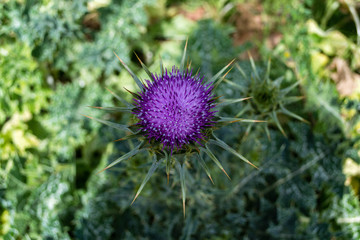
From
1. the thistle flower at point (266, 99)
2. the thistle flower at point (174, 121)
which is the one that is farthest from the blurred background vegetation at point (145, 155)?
the thistle flower at point (174, 121)

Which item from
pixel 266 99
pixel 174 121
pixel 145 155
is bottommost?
pixel 174 121

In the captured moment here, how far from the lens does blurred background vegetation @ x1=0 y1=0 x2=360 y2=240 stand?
2961mm

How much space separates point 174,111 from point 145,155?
845 mm

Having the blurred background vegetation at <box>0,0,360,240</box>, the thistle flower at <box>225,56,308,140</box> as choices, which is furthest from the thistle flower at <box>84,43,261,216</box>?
the blurred background vegetation at <box>0,0,360,240</box>

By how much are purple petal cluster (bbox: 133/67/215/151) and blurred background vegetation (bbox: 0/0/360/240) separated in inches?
26.1

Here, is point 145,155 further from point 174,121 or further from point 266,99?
point 266,99

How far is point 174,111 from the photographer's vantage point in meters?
1.90

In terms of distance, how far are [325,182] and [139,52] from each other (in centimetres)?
296

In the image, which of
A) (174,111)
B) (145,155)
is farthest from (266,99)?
(145,155)

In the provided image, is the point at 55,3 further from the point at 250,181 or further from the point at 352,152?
the point at 352,152

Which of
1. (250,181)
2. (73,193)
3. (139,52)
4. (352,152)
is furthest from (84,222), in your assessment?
(352,152)

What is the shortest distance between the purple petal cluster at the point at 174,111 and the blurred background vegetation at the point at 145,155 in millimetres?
663

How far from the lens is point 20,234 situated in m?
2.94

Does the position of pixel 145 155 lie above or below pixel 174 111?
above
